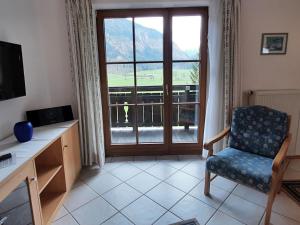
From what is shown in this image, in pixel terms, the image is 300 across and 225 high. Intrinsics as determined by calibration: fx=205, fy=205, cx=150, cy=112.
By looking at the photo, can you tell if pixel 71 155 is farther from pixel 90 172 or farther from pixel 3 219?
pixel 3 219

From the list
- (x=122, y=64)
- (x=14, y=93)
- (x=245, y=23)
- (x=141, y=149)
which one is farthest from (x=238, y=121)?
(x=14, y=93)

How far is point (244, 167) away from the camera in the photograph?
1.77 metres

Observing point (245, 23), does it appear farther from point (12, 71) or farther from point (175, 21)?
point (12, 71)

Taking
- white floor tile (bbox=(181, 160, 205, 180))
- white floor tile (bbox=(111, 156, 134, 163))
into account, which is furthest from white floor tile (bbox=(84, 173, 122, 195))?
white floor tile (bbox=(181, 160, 205, 180))

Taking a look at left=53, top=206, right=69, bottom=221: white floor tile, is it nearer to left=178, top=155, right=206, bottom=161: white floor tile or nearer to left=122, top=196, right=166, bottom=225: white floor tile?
left=122, top=196, right=166, bottom=225: white floor tile

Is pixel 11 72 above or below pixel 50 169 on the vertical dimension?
above

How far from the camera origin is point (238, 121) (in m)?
2.21

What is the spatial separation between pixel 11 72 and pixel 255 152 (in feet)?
8.04

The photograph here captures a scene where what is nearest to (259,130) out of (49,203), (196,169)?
(196,169)

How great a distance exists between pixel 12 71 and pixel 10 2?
65 cm

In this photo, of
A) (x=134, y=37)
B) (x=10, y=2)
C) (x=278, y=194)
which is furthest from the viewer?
(x=134, y=37)

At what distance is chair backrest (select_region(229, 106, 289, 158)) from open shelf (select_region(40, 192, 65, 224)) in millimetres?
1857

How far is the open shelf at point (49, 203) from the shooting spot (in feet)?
5.73

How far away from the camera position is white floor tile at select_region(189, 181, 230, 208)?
1958mm
